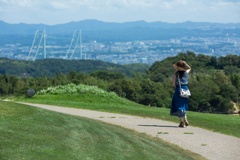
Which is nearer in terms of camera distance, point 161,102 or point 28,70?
point 161,102

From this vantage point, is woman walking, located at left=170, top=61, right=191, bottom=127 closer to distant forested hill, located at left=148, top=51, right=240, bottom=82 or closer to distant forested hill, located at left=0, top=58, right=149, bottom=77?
distant forested hill, located at left=148, top=51, right=240, bottom=82

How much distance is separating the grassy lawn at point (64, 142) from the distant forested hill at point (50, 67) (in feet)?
382

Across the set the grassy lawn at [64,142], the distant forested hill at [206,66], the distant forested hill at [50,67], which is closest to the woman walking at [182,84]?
the grassy lawn at [64,142]

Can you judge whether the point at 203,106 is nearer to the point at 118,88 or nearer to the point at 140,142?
the point at 118,88

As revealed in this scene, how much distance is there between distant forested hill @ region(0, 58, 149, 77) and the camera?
122 metres

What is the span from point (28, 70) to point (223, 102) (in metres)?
97.9

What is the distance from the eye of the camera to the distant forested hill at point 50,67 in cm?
12238

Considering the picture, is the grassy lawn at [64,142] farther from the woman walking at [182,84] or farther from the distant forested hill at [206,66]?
the distant forested hill at [206,66]

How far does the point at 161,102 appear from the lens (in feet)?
159

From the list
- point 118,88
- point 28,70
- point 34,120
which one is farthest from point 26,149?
point 28,70

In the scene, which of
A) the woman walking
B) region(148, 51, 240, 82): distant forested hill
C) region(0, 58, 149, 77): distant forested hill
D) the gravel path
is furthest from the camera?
region(0, 58, 149, 77): distant forested hill

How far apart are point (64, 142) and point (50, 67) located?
14181 centimetres

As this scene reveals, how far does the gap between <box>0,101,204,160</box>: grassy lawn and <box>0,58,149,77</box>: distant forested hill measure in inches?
4582

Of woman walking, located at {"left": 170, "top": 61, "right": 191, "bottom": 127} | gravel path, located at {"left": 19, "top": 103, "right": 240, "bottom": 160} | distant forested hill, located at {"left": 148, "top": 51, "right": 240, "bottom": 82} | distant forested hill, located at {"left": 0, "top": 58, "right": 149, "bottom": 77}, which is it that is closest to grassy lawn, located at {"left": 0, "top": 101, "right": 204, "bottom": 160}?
gravel path, located at {"left": 19, "top": 103, "right": 240, "bottom": 160}
